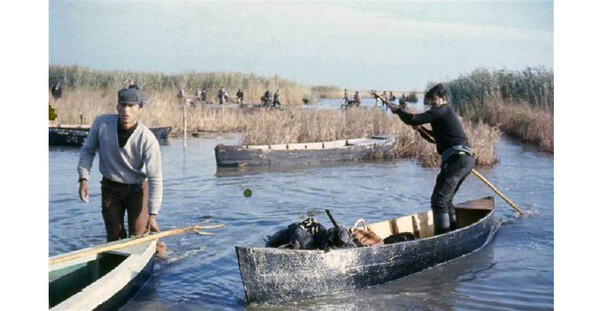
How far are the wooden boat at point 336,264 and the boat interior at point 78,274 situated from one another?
95 cm

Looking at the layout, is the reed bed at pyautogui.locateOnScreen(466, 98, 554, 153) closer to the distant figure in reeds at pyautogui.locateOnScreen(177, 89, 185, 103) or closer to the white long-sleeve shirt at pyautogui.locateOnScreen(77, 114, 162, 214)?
the distant figure in reeds at pyautogui.locateOnScreen(177, 89, 185, 103)

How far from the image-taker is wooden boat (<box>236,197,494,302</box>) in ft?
15.9

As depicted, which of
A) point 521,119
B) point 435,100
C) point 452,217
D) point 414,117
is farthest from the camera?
point 521,119

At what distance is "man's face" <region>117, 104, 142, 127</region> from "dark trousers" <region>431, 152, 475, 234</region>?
2444mm

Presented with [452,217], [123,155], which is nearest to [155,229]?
[123,155]

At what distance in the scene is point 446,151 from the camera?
6105 mm

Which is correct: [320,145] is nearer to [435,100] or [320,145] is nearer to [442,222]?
[442,222]

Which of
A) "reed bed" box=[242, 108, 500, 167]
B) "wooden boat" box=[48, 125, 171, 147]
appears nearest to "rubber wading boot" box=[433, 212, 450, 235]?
"reed bed" box=[242, 108, 500, 167]

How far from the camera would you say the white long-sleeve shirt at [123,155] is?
504cm

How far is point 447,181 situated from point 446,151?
0.24 m

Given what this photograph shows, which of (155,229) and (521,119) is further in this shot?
(521,119)
